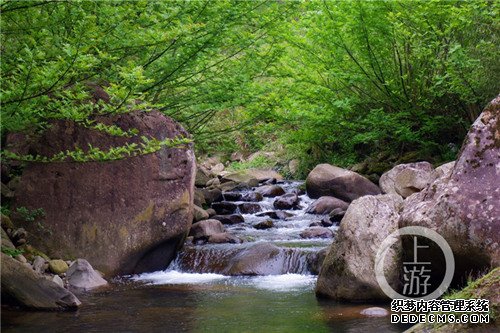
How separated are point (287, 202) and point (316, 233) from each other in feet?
11.3

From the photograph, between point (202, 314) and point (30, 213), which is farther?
point (30, 213)

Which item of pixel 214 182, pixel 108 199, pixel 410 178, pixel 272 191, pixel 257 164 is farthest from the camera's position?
pixel 257 164

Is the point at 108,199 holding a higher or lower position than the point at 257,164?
lower

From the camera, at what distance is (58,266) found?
28.8ft

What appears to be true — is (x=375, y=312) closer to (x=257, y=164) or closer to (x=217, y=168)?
(x=257, y=164)

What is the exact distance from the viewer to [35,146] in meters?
9.39

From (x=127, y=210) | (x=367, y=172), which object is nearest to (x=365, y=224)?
(x=127, y=210)

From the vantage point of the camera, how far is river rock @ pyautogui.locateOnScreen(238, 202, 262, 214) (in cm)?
1519

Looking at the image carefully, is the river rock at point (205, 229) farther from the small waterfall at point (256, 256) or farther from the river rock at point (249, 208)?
the river rock at point (249, 208)

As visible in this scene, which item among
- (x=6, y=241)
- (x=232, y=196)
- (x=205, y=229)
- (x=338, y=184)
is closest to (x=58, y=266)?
(x=6, y=241)

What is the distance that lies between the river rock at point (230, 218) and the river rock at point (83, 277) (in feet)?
17.5

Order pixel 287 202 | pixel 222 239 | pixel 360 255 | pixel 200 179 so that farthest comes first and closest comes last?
pixel 200 179, pixel 287 202, pixel 222 239, pixel 360 255

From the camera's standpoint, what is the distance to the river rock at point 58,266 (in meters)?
8.71

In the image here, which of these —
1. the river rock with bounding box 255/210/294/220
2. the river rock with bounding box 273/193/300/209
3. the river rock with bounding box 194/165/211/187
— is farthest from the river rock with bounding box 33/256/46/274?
the river rock with bounding box 194/165/211/187
